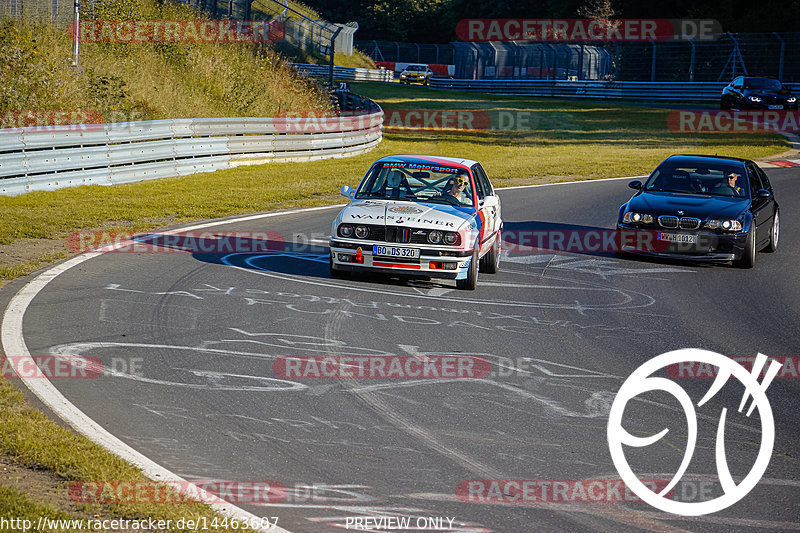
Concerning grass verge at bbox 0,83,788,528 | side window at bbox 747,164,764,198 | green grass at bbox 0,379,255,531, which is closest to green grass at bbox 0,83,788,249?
grass verge at bbox 0,83,788,528

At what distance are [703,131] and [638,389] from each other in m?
34.2

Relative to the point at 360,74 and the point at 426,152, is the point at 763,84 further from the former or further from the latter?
the point at 360,74

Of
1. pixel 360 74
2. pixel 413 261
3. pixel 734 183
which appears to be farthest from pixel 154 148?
pixel 360 74

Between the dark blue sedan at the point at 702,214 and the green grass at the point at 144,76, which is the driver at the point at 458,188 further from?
the green grass at the point at 144,76

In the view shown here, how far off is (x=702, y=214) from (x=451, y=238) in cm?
461

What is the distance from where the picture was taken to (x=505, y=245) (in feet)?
48.8

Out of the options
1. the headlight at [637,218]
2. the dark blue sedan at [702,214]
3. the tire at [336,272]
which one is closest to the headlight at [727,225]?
the dark blue sedan at [702,214]

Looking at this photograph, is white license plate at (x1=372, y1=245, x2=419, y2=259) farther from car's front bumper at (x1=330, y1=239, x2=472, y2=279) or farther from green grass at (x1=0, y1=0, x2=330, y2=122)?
green grass at (x1=0, y1=0, x2=330, y2=122)

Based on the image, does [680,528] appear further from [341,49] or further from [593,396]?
[341,49]

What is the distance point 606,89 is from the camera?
2109 inches

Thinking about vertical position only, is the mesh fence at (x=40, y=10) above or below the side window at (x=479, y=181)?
above

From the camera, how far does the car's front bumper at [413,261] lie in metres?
11.0

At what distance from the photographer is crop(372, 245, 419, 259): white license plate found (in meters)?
11.0

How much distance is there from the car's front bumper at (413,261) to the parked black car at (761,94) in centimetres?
3358
